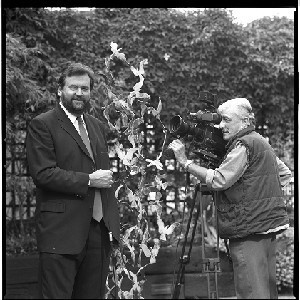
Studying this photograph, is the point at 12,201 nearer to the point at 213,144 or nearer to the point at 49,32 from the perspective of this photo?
the point at 49,32

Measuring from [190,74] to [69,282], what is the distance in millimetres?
2508

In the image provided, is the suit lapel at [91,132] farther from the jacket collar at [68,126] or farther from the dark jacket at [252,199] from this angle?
the dark jacket at [252,199]

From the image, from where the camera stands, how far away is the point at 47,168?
8.43ft

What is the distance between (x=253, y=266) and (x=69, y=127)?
104 cm

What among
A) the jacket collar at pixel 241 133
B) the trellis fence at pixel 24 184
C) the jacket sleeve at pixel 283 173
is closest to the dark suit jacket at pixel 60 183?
the jacket collar at pixel 241 133

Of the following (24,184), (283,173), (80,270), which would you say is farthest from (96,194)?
(24,184)

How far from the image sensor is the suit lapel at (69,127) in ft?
8.80

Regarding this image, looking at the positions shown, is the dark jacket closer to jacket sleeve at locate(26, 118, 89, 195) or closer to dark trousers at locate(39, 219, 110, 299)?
dark trousers at locate(39, 219, 110, 299)

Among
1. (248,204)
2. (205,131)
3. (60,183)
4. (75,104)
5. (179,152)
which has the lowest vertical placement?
(248,204)

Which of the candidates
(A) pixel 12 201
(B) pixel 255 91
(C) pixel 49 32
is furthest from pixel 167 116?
(A) pixel 12 201

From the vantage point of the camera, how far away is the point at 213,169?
9.72 feet

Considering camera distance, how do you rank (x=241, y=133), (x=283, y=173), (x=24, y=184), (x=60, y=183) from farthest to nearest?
(x=24, y=184), (x=283, y=173), (x=241, y=133), (x=60, y=183)

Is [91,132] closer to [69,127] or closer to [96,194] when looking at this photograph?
[69,127]

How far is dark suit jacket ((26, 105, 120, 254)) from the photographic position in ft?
8.46
